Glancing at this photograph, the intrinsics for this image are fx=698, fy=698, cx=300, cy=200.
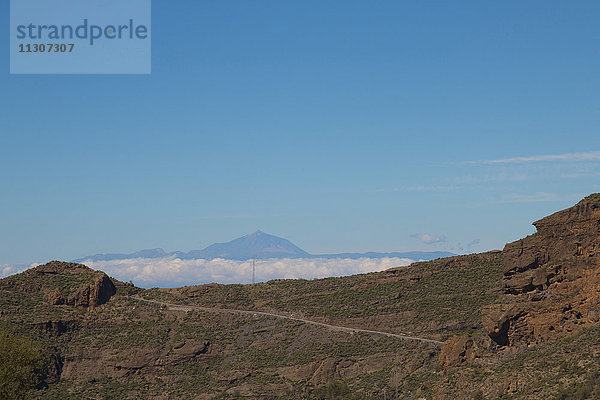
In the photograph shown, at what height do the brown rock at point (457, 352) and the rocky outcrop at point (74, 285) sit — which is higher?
the rocky outcrop at point (74, 285)

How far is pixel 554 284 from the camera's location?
2336 inches

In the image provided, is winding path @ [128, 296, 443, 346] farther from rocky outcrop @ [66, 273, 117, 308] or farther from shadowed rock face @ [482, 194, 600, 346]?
shadowed rock face @ [482, 194, 600, 346]

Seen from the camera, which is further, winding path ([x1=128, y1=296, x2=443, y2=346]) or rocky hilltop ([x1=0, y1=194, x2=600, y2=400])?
winding path ([x1=128, y1=296, x2=443, y2=346])

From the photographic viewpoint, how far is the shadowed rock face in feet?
187

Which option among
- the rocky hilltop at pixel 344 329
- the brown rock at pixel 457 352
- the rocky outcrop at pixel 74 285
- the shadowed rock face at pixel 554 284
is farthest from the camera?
the rocky outcrop at pixel 74 285

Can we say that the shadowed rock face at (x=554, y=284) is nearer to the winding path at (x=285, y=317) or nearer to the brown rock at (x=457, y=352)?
the brown rock at (x=457, y=352)

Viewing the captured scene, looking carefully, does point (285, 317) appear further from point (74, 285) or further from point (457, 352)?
point (457, 352)

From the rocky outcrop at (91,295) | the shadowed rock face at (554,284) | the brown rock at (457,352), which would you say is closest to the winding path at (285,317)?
the rocky outcrop at (91,295)

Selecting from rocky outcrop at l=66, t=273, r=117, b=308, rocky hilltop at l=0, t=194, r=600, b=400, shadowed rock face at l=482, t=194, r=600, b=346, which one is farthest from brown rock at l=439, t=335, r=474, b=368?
rocky outcrop at l=66, t=273, r=117, b=308

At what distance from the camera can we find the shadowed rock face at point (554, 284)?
56.9 metres

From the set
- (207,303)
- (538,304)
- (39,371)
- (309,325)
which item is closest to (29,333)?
(39,371)

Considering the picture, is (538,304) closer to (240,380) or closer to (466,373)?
(466,373)

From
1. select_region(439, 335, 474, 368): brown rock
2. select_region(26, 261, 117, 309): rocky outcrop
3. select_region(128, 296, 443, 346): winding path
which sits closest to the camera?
select_region(439, 335, 474, 368): brown rock

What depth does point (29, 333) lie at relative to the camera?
9775 cm
